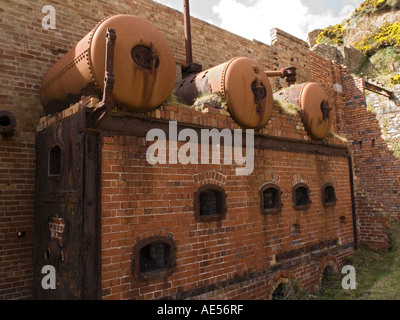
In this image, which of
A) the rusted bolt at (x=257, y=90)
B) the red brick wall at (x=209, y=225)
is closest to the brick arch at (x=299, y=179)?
the red brick wall at (x=209, y=225)

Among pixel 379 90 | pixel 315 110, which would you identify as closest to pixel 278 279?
pixel 315 110

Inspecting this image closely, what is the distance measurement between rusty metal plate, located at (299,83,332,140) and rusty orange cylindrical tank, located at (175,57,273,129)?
1.34 m

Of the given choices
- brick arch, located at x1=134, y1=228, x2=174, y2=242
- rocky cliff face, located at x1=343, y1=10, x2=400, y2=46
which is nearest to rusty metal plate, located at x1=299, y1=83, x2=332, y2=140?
brick arch, located at x1=134, y1=228, x2=174, y2=242

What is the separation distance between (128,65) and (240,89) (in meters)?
1.98

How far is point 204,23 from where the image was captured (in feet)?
26.7

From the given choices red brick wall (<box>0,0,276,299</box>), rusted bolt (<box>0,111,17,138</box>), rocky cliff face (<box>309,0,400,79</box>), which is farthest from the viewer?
rocky cliff face (<box>309,0,400,79</box>)

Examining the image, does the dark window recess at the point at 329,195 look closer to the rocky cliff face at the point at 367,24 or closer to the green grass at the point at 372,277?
the green grass at the point at 372,277

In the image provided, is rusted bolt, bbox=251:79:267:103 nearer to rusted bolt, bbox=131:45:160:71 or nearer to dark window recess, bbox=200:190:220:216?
dark window recess, bbox=200:190:220:216

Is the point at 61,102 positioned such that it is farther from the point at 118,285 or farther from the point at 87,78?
the point at 118,285

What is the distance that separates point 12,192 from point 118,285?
2.33 metres

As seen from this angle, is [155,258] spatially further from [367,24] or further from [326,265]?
[367,24]

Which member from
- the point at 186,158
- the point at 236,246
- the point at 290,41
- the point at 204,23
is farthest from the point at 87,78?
the point at 290,41

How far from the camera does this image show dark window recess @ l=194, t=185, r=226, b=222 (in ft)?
15.3

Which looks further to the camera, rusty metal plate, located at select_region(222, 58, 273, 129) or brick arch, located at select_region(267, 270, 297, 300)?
brick arch, located at select_region(267, 270, 297, 300)
